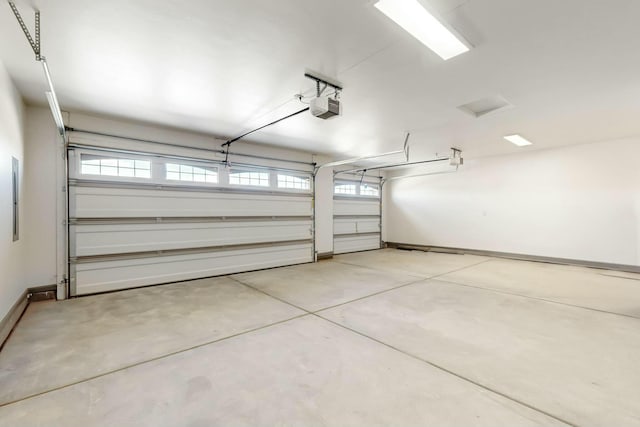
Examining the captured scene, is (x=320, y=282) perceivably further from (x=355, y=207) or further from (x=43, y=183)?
(x=43, y=183)

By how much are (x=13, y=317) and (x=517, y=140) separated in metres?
7.77

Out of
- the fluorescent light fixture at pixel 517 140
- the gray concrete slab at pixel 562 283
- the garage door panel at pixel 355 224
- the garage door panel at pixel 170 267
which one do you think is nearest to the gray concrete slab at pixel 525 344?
the gray concrete slab at pixel 562 283

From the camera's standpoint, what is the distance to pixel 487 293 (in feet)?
12.6

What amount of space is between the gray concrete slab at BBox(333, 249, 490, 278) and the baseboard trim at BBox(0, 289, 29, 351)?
202 inches

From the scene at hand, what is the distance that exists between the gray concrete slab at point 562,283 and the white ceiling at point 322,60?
A: 252 cm

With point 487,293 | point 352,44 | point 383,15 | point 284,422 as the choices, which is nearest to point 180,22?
point 352,44

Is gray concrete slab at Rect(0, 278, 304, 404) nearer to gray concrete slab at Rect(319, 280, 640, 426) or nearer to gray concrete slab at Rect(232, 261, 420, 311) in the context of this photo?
gray concrete slab at Rect(232, 261, 420, 311)

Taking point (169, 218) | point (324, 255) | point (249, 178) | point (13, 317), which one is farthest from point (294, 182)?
point (13, 317)

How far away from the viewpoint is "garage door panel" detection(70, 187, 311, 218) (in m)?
3.84

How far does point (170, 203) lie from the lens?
4.48 metres

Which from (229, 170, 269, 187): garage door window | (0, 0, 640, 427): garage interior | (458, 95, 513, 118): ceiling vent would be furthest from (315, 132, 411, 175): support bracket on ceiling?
(229, 170, 269, 187): garage door window

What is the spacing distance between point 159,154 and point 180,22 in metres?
2.89

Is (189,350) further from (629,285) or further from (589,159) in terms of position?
(589,159)

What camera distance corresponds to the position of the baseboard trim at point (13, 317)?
8.00 ft
